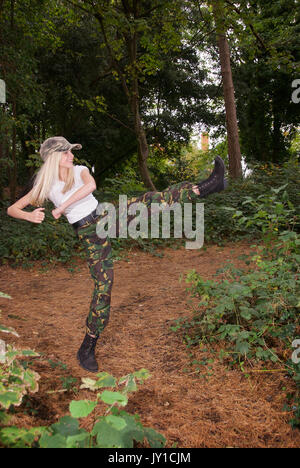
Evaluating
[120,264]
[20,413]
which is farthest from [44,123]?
[20,413]

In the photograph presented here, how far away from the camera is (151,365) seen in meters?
3.38

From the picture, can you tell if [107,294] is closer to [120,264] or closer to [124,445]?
[124,445]

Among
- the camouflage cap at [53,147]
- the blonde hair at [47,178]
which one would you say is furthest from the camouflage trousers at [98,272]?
the camouflage cap at [53,147]

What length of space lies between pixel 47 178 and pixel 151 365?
213 centimetres

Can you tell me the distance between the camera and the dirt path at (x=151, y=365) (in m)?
2.41

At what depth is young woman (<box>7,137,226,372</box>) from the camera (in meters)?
3.08

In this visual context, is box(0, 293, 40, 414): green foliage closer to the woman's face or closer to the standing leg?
the standing leg

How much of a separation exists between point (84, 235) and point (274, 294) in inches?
77.3

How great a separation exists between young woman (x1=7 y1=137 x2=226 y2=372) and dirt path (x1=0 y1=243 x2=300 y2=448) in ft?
1.64

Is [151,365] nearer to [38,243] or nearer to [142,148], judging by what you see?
[38,243]

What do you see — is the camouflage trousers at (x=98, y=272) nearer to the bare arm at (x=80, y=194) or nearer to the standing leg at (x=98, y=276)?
the standing leg at (x=98, y=276)

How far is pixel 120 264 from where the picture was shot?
7.48 metres

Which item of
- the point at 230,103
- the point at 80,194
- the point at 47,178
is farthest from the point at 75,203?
the point at 230,103

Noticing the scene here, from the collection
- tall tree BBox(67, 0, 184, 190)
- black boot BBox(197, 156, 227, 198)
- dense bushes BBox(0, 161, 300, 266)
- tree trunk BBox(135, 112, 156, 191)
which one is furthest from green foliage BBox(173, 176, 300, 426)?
tree trunk BBox(135, 112, 156, 191)
